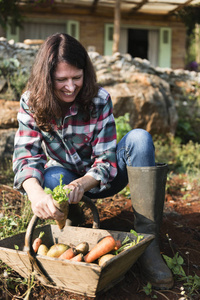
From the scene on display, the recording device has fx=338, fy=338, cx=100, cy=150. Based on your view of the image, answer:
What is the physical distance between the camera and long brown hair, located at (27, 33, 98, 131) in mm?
1857

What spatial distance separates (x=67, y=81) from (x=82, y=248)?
90 centimetres

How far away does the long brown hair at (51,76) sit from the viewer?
6.09 feet

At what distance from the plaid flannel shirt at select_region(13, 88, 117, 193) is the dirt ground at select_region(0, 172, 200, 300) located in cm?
53

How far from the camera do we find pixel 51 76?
6.20 ft

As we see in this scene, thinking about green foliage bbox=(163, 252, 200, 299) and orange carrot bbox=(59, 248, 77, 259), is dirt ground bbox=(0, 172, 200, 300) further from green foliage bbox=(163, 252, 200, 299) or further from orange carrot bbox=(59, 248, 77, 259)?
orange carrot bbox=(59, 248, 77, 259)

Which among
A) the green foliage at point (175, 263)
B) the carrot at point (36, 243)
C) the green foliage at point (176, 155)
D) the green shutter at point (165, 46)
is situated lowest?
the green foliage at point (176, 155)

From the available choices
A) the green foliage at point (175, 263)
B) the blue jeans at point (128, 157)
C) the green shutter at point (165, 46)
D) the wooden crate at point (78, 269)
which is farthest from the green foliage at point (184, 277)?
the green shutter at point (165, 46)

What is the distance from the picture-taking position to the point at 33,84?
6.47 ft

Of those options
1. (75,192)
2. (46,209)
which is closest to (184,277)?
(75,192)

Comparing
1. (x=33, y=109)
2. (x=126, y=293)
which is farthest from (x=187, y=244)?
(x=33, y=109)

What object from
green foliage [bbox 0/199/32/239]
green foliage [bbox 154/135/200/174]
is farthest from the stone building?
green foliage [bbox 0/199/32/239]

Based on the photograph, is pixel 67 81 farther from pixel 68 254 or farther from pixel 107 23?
pixel 107 23

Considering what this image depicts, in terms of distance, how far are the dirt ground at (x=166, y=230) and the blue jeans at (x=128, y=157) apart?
0.44 m

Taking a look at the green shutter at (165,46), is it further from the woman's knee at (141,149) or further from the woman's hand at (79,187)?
the woman's hand at (79,187)
